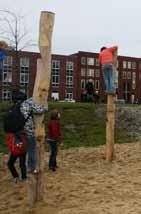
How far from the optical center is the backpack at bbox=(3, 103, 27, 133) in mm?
10337

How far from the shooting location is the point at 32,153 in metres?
9.86

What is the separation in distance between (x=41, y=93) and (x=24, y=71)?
75175mm

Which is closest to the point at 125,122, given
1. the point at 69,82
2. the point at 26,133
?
the point at 26,133

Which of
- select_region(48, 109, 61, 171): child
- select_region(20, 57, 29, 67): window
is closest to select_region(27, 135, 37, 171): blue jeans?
select_region(48, 109, 61, 171): child

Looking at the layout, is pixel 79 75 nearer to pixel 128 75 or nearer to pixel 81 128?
pixel 128 75

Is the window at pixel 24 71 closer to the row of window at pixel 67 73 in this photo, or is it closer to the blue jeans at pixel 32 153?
the row of window at pixel 67 73

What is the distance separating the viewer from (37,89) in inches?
382

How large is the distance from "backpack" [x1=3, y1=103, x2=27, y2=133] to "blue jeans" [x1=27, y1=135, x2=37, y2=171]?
37 cm

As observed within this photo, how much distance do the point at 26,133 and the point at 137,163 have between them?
A: 157 inches

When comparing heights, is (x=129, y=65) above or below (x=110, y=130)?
above

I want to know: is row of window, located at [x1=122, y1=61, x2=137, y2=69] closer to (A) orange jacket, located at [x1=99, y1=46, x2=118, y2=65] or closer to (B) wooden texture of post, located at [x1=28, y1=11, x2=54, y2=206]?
(A) orange jacket, located at [x1=99, y1=46, x2=118, y2=65]

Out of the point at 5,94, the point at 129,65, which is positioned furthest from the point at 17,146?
the point at 129,65

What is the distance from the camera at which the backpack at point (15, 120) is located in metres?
10.3

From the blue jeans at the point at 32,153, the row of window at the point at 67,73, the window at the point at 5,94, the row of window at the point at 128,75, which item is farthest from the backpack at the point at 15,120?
the row of window at the point at 128,75
